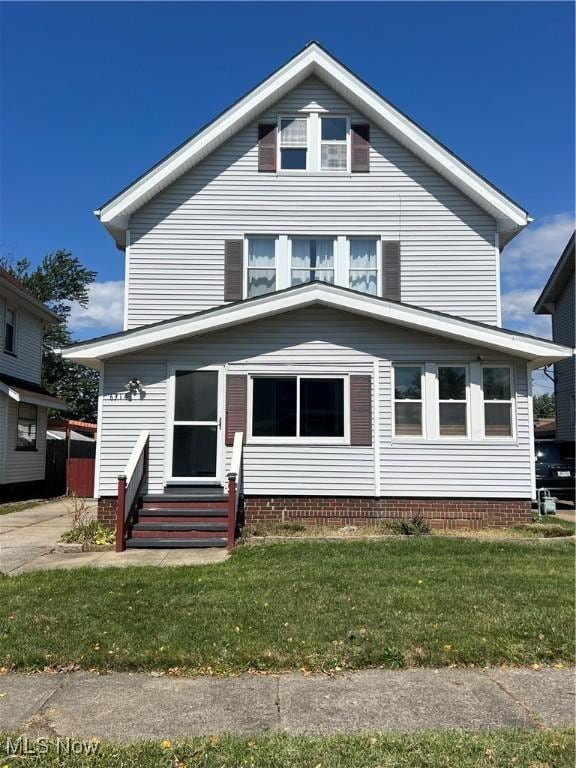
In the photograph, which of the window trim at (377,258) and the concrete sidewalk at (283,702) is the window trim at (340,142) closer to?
the window trim at (377,258)

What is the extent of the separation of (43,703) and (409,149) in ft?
41.8

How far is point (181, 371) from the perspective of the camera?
37.1ft

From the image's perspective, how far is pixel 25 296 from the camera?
1959 cm

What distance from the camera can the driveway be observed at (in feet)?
29.7

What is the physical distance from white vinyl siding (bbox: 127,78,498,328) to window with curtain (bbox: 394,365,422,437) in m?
2.45

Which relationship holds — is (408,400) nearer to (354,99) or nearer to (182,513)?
(182,513)

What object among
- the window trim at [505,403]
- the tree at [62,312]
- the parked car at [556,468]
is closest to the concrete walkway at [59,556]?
the window trim at [505,403]

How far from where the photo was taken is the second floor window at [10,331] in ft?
64.0

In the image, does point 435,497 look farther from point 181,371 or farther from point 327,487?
point 181,371

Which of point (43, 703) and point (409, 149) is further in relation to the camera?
point (409, 149)

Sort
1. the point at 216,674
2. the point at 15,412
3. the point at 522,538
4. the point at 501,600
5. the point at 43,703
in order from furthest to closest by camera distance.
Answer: the point at 15,412 < the point at 522,538 < the point at 501,600 < the point at 216,674 < the point at 43,703

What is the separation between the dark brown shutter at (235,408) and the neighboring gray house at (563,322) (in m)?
15.5

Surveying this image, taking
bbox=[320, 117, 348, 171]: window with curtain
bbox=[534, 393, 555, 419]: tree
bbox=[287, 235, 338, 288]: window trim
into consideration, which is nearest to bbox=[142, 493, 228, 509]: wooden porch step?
bbox=[287, 235, 338, 288]: window trim

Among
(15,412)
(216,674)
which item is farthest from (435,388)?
(15,412)
